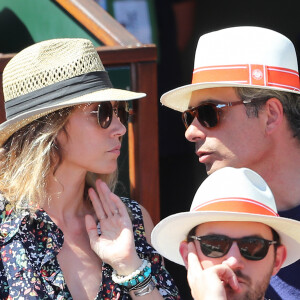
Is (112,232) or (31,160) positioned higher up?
(31,160)

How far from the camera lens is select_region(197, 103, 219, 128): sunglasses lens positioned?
295 cm

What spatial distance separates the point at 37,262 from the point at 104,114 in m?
0.63

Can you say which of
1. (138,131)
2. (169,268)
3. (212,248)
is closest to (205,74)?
(138,131)

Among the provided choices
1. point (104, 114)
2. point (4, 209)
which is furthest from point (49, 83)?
point (4, 209)

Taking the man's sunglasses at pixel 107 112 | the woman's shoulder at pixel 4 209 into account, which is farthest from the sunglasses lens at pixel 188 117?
the woman's shoulder at pixel 4 209

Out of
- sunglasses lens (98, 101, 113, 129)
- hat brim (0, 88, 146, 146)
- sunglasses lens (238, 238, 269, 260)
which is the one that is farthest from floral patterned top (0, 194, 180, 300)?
sunglasses lens (238, 238, 269, 260)

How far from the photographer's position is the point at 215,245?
2.21 metres

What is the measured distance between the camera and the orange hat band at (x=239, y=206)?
7.25 feet

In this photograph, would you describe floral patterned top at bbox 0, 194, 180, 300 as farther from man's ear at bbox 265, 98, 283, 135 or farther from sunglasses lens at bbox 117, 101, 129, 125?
man's ear at bbox 265, 98, 283, 135

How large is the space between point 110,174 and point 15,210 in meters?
0.48

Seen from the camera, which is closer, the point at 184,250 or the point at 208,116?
the point at 184,250

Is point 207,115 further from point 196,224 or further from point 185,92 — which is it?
point 196,224

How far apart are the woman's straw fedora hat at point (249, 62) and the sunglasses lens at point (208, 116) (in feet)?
0.27

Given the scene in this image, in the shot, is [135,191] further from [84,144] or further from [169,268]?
[169,268]
